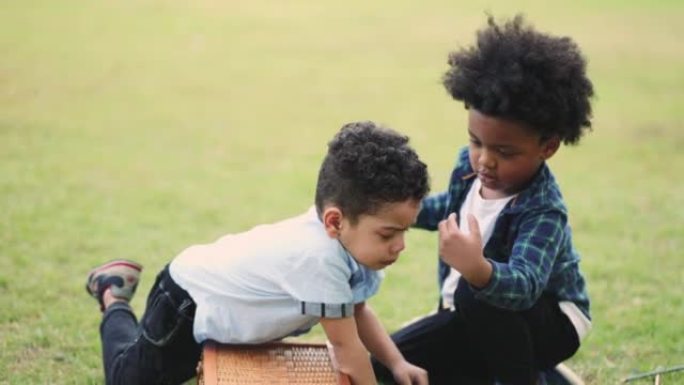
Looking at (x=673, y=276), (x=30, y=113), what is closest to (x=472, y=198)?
(x=673, y=276)

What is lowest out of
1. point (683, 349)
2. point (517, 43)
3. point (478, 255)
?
point (683, 349)

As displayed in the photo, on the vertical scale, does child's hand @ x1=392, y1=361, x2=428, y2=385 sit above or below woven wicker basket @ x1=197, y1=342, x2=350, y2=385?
below

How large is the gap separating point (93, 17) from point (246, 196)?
6.48m

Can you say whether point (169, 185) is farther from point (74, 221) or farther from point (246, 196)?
point (74, 221)

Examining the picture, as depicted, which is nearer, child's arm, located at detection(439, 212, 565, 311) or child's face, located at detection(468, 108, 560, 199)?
child's arm, located at detection(439, 212, 565, 311)

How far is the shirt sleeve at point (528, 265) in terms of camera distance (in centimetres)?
307

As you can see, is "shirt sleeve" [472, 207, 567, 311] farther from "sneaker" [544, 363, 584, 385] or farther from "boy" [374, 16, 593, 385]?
"sneaker" [544, 363, 584, 385]

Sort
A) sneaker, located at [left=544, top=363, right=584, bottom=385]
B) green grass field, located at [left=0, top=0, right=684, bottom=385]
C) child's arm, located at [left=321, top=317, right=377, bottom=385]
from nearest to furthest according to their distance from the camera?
child's arm, located at [left=321, top=317, right=377, bottom=385] < sneaker, located at [left=544, top=363, right=584, bottom=385] < green grass field, located at [left=0, top=0, right=684, bottom=385]

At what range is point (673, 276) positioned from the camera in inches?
205

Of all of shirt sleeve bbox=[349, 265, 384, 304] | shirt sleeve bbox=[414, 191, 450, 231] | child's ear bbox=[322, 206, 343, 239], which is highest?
child's ear bbox=[322, 206, 343, 239]

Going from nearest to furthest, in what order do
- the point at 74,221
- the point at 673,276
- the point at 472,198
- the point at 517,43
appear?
the point at 517,43, the point at 472,198, the point at 673,276, the point at 74,221

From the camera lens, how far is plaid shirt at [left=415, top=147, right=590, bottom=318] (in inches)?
122

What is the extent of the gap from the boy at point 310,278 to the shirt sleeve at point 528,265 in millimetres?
302

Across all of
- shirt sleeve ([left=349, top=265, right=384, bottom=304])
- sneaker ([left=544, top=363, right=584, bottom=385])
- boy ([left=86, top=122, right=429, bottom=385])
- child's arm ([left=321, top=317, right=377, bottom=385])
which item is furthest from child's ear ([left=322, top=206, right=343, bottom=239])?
sneaker ([left=544, top=363, right=584, bottom=385])
